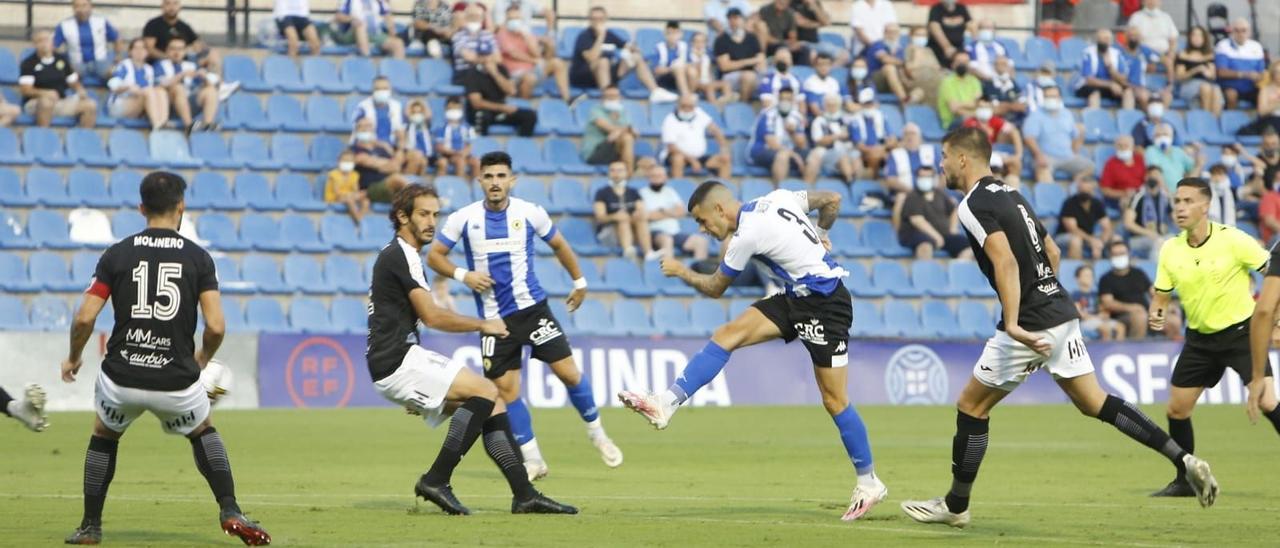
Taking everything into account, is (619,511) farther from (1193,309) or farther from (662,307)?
(662,307)

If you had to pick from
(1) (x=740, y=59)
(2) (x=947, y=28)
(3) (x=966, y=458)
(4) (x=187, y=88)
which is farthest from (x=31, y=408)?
(2) (x=947, y=28)

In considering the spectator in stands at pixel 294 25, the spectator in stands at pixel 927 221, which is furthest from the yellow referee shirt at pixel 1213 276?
the spectator in stands at pixel 294 25

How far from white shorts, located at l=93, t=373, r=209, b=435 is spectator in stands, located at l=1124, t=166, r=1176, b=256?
2132 centimetres

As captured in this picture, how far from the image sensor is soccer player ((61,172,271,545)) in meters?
9.16

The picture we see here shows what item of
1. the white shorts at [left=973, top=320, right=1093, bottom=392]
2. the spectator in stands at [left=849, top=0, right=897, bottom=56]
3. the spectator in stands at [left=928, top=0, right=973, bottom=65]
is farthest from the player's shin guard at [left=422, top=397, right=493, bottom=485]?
the spectator in stands at [left=928, top=0, right=973, bottom=65]

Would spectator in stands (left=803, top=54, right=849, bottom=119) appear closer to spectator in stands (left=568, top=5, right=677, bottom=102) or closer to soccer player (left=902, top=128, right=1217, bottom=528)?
spectator in stands (left=568, top=5, right=677, bottom=102)

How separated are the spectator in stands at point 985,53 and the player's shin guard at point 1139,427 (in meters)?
20.2

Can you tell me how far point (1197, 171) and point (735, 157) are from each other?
7549 mm

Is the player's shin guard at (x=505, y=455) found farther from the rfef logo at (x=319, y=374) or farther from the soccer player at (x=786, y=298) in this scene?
the rfef logo at (x=319, y=374)

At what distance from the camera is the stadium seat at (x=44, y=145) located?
25062 mm

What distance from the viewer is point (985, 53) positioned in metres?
30.5

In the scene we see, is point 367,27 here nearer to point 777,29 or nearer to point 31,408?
point 777,29

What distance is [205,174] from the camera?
25.6 meters

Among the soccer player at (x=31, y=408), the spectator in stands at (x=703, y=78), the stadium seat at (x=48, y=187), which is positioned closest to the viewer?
the soccer player at (x=31, y=408)
